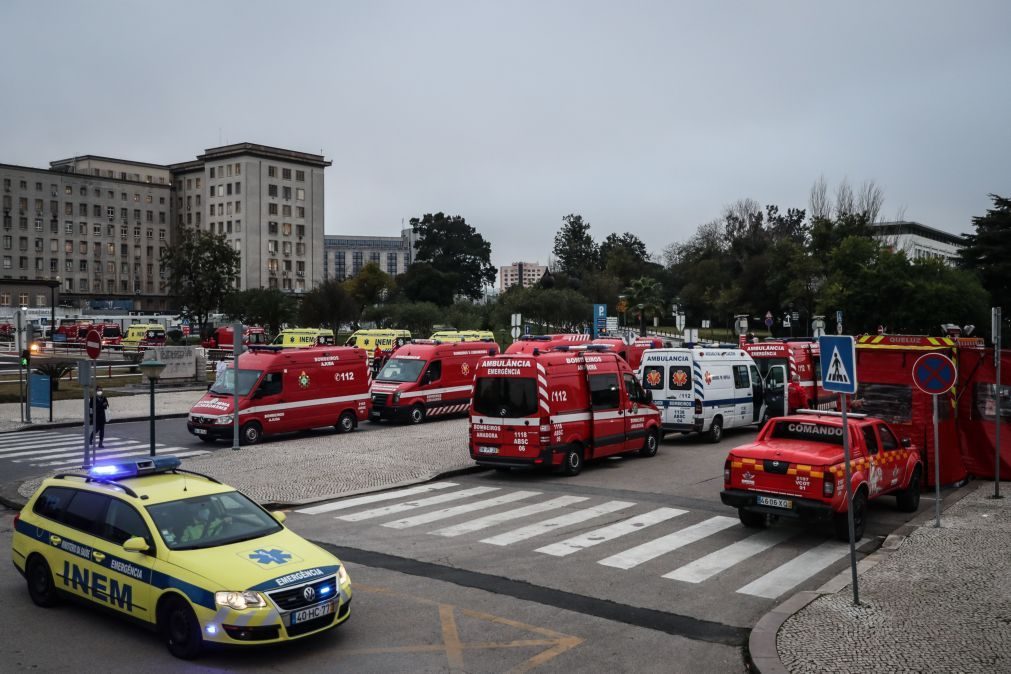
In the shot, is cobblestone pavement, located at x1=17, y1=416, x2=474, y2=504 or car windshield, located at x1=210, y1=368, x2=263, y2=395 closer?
cobblestone pavement, located at x1=17, y1=416, x2=474, y2=504

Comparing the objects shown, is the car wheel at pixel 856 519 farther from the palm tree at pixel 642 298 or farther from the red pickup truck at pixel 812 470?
the palm tree at pixel 642 298

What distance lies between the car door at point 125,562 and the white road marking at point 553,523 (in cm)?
528

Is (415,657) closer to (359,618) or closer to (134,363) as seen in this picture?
(359,618)

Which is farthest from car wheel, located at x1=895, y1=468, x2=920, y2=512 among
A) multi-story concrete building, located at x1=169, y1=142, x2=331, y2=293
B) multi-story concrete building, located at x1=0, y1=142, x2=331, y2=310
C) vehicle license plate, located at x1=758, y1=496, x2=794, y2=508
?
multi-story concrete building, located at x1=0, y1=142, x2=331, y2=310

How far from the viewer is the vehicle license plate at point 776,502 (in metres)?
12.0

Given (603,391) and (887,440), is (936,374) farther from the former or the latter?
(603,391)

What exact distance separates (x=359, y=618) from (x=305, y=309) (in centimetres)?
6925

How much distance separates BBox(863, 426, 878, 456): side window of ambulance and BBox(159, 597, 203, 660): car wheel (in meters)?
9.55

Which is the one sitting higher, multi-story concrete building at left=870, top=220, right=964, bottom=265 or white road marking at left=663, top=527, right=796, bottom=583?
multi-story concrete building at left=870, top=220, right=964, bottom=265

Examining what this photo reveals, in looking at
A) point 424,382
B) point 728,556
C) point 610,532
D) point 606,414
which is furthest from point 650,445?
point 424,382

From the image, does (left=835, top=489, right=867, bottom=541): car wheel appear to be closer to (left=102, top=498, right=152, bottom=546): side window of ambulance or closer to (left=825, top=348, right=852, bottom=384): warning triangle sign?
(left=825, top=348, right=852, bottom=384): warning triangle sign

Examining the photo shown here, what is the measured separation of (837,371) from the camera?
958 cm

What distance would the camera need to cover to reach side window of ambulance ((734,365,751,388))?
78.4 ft

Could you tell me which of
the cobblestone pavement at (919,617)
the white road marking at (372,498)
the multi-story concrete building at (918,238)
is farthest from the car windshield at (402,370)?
the multi-story concrete building at (918,238)
